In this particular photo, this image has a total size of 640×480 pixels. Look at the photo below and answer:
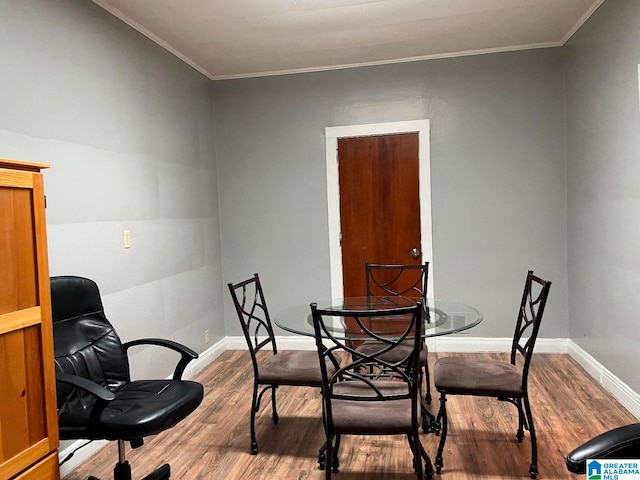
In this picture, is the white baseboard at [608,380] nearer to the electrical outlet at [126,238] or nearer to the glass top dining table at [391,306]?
the glass top dining table at [391,306]

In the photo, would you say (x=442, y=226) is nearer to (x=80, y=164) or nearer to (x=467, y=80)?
(x=467, y=80)

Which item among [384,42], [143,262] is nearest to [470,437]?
[143,262]

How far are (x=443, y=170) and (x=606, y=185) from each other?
1.34m

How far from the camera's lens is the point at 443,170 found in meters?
4.27

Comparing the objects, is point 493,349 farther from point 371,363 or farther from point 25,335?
point 25,335

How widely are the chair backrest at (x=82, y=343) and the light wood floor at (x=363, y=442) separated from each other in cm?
56

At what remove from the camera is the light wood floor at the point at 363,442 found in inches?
94.0

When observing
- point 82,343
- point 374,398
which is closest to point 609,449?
point 374,398

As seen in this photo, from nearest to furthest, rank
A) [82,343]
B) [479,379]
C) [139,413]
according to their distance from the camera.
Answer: [139,413] → [82,343] → [479,379]

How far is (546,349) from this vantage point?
420cm

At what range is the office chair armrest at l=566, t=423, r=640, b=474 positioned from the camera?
4.56 feet

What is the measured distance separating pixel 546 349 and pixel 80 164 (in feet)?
12.9

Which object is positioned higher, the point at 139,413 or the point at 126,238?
the point at 126,238

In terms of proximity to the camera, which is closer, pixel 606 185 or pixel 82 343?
pixel 82 343
